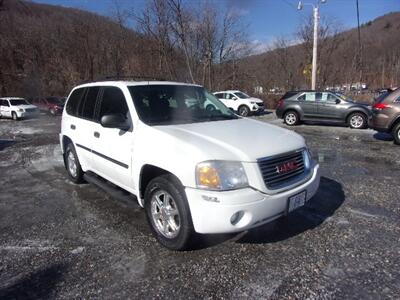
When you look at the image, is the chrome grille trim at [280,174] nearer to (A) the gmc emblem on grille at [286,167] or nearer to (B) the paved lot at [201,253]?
(A) the gmc emblem on grille at [286,167]

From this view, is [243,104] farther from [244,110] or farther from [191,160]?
[191,160]

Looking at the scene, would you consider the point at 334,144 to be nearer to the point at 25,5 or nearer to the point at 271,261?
the point at 271,261

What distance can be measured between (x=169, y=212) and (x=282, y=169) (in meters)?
1.27

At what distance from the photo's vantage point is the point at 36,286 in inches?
115

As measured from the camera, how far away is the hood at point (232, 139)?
3.09m

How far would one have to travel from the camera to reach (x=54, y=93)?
155 ft

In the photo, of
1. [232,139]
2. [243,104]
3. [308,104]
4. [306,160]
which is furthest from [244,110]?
[232,139]

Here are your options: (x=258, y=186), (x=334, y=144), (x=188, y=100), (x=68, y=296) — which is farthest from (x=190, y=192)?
(x=334, y=144)

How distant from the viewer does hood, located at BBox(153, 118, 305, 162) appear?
309 cm

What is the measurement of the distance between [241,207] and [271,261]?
748 mm

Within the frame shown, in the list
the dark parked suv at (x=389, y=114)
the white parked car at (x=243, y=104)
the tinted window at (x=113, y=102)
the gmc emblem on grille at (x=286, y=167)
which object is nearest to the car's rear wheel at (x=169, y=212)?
the gmc emblem on grille at (x=286, y=167)

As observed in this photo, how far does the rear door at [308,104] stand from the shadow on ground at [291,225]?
1002 centimetres

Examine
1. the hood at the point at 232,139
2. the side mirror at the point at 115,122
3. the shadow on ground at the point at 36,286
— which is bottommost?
the shadow on ground at the point at 36,286

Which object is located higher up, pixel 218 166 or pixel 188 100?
pixel 188 100
